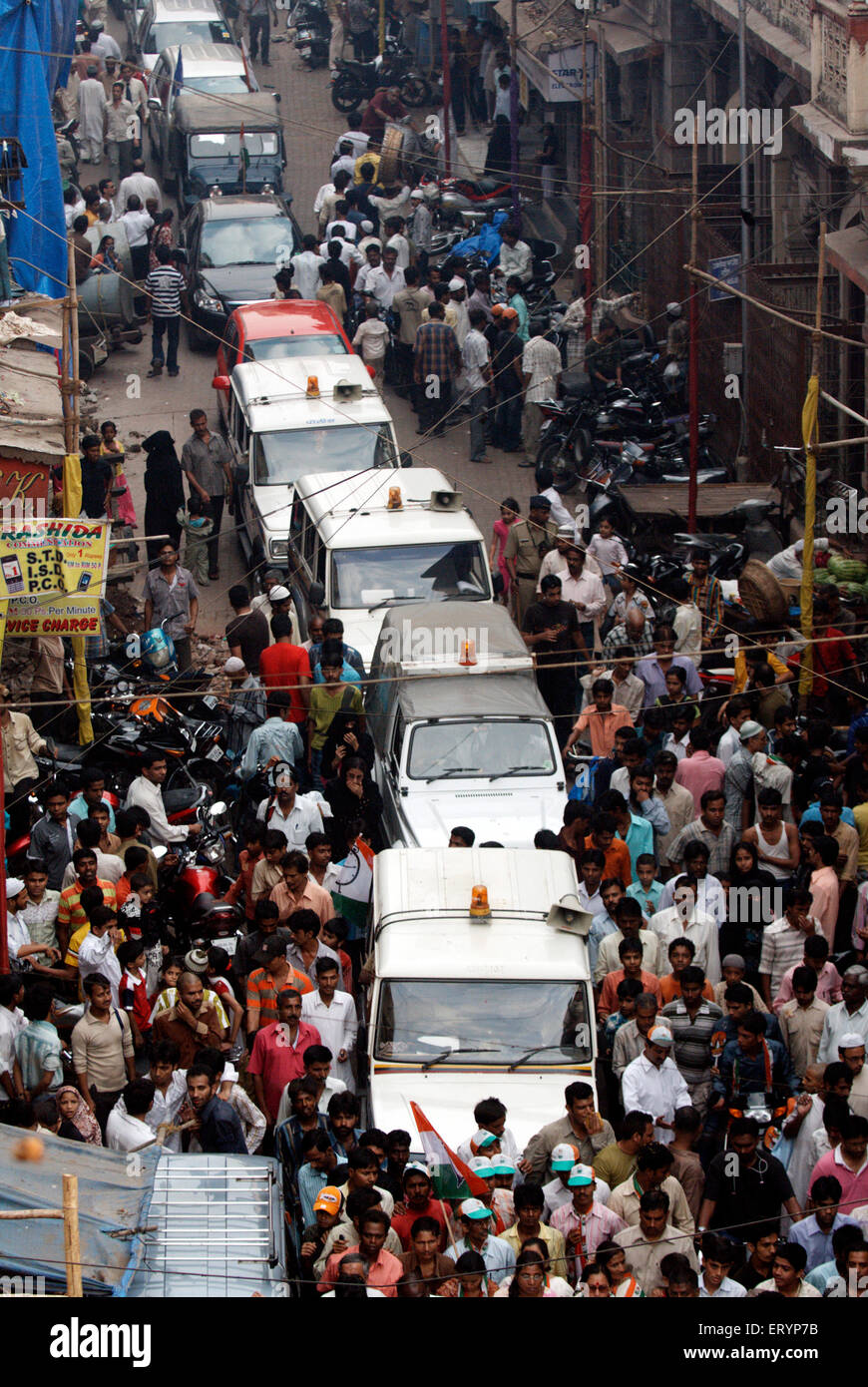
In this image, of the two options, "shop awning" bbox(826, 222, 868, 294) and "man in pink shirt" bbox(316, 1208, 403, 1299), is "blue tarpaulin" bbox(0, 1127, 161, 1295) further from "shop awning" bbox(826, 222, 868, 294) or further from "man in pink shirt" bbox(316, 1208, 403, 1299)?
"shop awning" bbox(826, 222, 868, 294)

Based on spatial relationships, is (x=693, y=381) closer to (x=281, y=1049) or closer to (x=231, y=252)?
(x=231, y=252)

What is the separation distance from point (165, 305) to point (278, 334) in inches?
111

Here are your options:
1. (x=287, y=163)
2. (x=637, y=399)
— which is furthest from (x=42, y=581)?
(x=287, y=163)

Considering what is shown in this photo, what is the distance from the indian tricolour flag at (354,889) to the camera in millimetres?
11297

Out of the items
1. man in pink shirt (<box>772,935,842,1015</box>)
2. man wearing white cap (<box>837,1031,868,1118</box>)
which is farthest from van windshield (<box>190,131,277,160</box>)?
A: man wearing white cap (<box>837,1031,868,1118</box>)

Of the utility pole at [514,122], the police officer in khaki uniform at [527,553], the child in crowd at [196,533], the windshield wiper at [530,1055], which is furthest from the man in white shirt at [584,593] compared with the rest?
the utility pole at [514,122]

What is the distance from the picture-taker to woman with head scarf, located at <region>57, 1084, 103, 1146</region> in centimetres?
883

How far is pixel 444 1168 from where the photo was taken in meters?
8.63

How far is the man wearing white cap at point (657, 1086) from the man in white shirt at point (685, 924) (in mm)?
1151

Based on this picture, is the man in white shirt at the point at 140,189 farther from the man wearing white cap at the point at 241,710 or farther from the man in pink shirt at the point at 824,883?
the man in pink shirt at the point at 824,883

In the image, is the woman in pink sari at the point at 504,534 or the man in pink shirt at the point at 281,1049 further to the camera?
the woman in pink sari at the point at 504,534

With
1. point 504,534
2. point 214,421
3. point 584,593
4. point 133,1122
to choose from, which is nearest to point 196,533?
point 504,534

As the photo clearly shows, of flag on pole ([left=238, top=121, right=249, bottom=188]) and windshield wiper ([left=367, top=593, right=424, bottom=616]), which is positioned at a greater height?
flag on pole ([left=238, top=121, right=249, bottom=188])

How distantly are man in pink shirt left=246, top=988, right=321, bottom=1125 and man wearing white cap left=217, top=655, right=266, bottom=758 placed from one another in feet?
13.6
